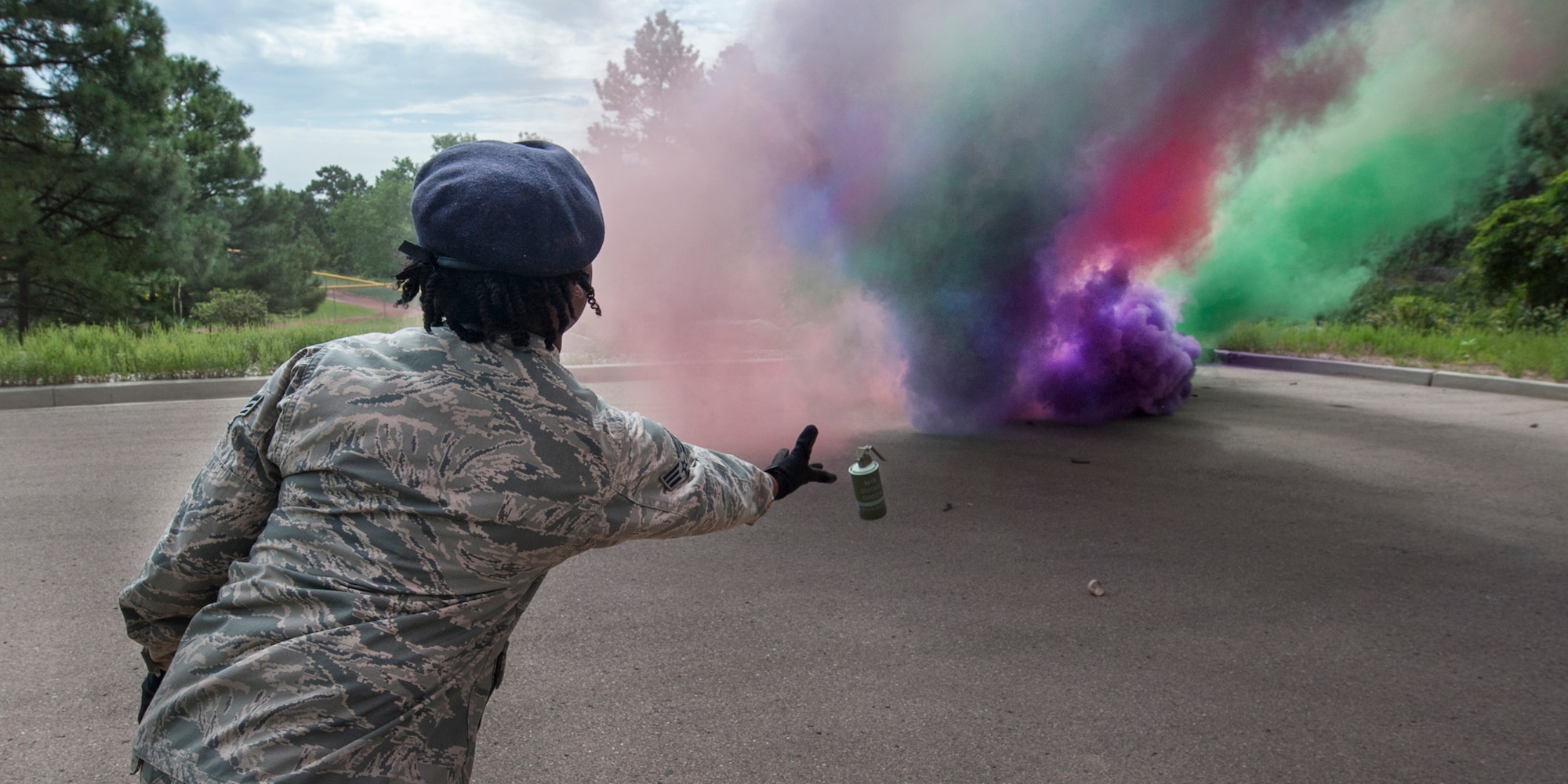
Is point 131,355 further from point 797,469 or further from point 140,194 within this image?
point 797,469

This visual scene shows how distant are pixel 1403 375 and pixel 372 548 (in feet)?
39.5

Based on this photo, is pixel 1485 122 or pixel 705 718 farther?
pixel 1485 122

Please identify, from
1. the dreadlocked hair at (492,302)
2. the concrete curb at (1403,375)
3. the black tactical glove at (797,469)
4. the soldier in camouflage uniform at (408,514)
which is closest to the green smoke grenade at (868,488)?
the black tactical glove at (797,469)

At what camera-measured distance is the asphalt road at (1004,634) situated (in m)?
2.59

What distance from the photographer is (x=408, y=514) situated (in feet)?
4.03

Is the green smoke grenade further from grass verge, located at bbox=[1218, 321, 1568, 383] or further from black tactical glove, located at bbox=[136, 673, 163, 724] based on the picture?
grass verge, located at bbox=[1218, 321, 1568, 383]

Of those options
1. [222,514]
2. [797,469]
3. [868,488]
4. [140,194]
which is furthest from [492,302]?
[140,194]

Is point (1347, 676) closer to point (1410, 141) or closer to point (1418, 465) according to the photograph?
point (1418, 465)

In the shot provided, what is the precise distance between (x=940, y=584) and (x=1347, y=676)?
4.72ft

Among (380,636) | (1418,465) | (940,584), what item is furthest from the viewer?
(1418,465)

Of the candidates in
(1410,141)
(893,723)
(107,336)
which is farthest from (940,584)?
(107,336)

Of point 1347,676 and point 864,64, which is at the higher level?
point 864,64

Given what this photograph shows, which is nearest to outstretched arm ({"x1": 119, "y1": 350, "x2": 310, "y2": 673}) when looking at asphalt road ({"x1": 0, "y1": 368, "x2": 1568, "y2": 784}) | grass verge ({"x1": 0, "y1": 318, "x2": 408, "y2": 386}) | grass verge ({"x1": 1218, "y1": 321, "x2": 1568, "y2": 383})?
asphalt road ({"x1": 0, "y1": 368, "x2": 1568, "y2": 784})

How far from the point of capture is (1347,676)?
10.1 ft
